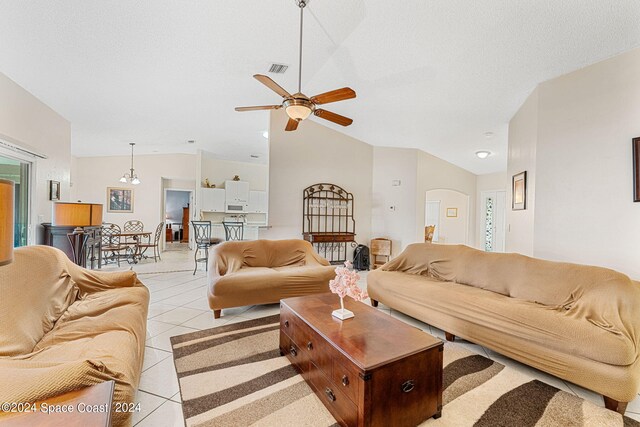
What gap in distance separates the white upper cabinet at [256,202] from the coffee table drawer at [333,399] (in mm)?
7237

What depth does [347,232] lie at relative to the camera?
6359 millimetres

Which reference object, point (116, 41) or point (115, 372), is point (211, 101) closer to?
point (116, 41)

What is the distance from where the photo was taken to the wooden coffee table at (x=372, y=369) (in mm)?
1487

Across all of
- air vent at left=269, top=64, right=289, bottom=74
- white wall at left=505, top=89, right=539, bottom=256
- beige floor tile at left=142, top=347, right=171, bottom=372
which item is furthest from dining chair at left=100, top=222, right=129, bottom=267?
white wall at left=505, top=89, right=539, bottom=256

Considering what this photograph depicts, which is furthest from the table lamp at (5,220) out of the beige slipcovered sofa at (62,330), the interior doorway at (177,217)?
the interior doorway at (177,217)

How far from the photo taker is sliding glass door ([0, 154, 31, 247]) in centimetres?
381

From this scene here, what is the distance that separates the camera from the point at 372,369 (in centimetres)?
146

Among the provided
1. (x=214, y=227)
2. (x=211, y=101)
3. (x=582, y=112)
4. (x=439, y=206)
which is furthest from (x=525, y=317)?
(x=214, y=227)

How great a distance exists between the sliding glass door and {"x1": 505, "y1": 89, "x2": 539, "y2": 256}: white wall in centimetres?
662

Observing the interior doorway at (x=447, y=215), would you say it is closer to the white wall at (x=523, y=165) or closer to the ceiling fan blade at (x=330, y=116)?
the white wall at (x=523, y=165)

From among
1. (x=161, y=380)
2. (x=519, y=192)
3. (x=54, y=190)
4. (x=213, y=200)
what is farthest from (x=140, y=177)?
(x=519, y=192)

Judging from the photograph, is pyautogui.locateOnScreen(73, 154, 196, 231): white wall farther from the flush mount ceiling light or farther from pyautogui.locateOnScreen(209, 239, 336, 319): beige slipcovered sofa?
pyautogui.locateOnScreen(209, 239, 336, 319): beige slipcovered sofa

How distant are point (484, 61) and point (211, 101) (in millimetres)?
3789

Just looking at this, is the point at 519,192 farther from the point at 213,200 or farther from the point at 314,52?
the point at 213,200
